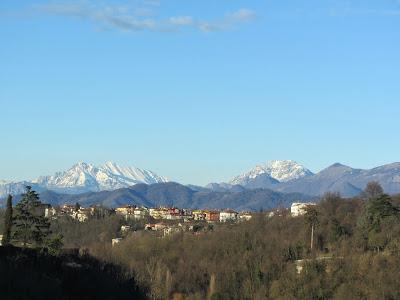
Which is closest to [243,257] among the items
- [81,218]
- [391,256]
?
[391,256]

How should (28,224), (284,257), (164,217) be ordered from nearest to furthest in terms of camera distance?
(28,224)
(284,257)
(164,217)

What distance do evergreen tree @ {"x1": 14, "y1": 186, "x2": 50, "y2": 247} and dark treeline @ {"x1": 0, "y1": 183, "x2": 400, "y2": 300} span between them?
1410 centimetres

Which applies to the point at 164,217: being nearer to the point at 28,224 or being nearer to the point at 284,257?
the point at 284,257

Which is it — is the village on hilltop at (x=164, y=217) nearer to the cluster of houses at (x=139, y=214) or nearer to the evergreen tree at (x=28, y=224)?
the cluster of houses at (x=139, y=214)

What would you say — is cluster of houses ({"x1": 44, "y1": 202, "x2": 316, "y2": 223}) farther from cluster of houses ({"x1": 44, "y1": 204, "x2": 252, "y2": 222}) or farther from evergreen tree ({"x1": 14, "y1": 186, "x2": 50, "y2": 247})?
evergreen tree ({"x1": 14, "y1": 186, "x2": 50, "y2": 247})

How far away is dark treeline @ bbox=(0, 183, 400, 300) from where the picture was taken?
204 feet

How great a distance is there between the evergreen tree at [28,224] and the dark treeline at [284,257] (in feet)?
46.2

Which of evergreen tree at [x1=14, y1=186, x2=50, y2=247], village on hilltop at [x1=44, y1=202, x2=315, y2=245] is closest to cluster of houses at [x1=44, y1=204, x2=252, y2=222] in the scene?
village on hilltop at [x1=44, y1=202, x2=315, y2=245]

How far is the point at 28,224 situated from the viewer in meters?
38.0

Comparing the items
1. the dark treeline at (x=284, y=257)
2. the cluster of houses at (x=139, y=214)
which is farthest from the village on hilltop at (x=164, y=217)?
the dark treeline at (x=284, y=257)

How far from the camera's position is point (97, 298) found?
1291 centimetres

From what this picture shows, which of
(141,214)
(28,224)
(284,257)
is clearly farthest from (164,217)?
(28,224)

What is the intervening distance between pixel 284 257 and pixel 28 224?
4200 centimetres

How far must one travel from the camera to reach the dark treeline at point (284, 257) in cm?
6206
